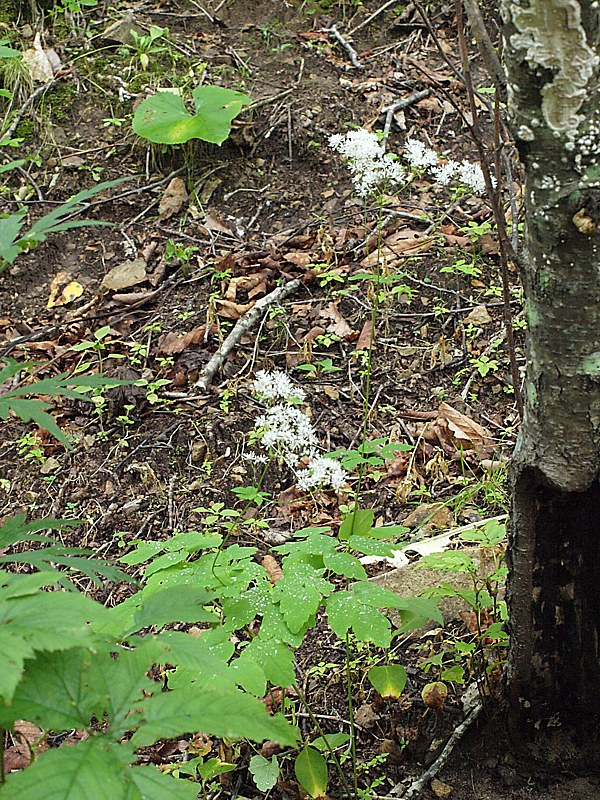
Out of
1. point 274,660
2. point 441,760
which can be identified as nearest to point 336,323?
point 441,760

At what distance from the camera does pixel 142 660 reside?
978 mm

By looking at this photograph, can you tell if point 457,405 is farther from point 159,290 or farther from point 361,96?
point 361,96

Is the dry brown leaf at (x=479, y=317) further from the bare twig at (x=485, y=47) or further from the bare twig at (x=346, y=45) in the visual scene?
the bare twig at (x=346, y=45)

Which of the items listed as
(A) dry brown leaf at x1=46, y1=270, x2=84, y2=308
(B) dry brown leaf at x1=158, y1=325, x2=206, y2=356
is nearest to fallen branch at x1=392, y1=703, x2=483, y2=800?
(B) dry brown leaf at x1=158, y1=325, x2=206, y2=356

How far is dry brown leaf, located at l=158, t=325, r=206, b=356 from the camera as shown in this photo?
11.9 feet

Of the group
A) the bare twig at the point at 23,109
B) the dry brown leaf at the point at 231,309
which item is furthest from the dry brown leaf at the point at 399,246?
the bare twig at the point at 23,109

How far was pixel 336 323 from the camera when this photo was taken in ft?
11.9

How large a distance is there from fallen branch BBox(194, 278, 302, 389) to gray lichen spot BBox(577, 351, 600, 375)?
2.18 meters

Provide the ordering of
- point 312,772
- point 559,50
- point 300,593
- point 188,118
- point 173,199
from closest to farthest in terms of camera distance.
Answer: point 559,50, point 300,593, point 312,772, point 188,118, point 173,199

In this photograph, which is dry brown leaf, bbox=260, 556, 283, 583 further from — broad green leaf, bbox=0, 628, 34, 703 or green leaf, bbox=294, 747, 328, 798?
broad green leaf, bbox=0, 628, 34, 703

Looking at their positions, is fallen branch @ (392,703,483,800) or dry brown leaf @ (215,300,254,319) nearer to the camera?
fallen branch @ (392,703,483,800)

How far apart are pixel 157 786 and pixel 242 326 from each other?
283 cm

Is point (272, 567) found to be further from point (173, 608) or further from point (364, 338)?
point (173, 608)

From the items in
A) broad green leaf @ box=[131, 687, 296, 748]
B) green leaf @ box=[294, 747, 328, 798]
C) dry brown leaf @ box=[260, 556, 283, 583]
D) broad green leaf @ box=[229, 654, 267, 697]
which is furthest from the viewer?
dry brown leaf @ box=[260, 556, 283, 583]
